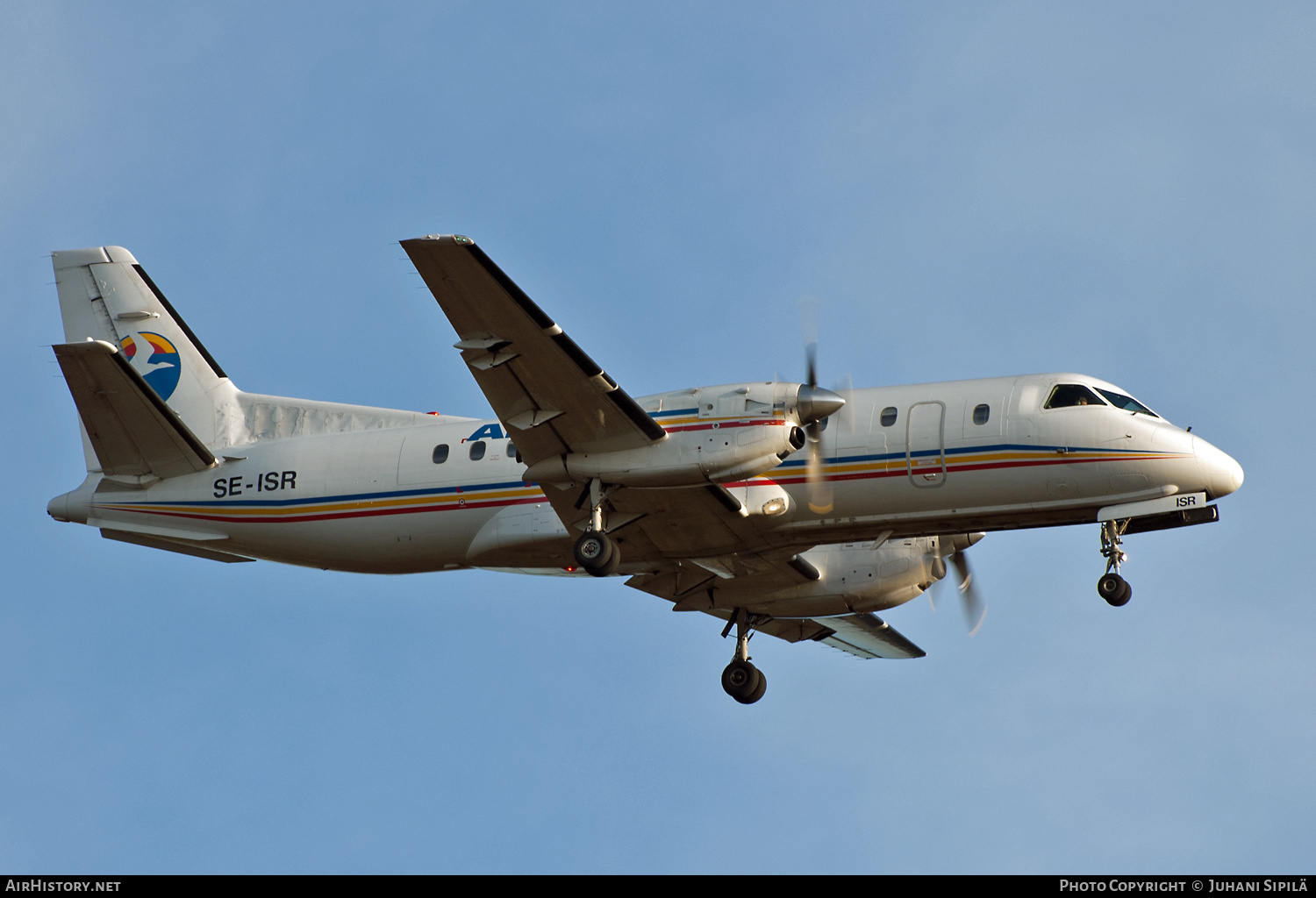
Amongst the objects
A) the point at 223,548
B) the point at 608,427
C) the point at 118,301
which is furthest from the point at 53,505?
the point at 608,427

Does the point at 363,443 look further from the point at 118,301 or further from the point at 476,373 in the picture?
the point at 118,301

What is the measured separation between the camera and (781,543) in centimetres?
2044

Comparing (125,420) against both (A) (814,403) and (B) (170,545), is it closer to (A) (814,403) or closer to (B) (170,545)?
(B) (170,545)

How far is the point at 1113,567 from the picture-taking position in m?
19.0

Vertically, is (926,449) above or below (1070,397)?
below

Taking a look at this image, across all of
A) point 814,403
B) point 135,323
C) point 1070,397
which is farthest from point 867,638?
point 135,323

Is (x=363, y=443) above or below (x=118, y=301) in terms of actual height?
below

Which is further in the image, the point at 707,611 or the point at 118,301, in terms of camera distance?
the point at 118,301

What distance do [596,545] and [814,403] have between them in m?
3.38

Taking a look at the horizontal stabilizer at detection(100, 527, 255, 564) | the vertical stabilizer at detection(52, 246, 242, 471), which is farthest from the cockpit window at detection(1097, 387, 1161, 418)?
the vertical stabilizer at detection(52, 246, 242, 471)

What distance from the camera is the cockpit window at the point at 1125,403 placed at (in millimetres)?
19500

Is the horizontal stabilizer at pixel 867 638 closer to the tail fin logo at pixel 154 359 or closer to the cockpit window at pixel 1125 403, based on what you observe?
the cockpit window at pixel 1125 403
